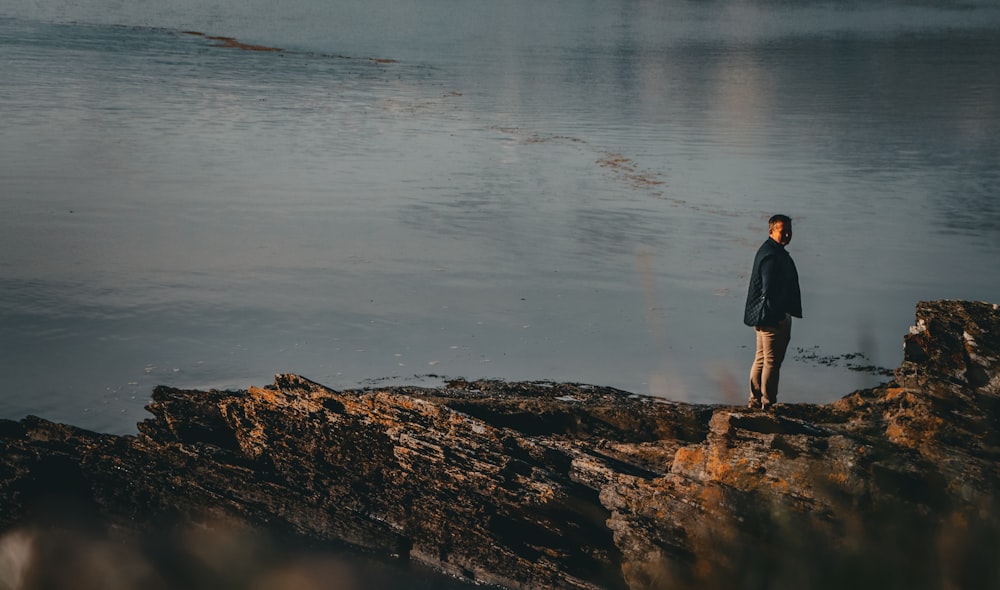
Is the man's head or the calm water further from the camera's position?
the calm water

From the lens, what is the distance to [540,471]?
7.19 m

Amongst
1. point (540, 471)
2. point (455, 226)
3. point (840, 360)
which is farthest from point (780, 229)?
point (455, 226)

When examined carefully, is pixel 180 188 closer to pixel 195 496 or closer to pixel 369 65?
pixel 195 496

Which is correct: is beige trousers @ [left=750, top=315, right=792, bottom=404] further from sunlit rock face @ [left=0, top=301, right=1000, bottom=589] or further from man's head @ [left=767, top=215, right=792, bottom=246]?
sunlit rock face @ [left=0, top=301, right=1000, bottom=589]

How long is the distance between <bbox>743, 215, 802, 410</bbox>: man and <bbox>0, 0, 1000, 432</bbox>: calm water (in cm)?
148

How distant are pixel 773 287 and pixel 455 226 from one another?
9723mm

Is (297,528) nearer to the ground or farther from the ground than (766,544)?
nearer to the ground

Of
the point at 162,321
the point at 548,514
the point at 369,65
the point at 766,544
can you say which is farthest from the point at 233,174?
the point at 369,65

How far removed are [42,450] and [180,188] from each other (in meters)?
12.7

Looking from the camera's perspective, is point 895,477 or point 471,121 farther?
point 471,121

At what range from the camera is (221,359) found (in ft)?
36.0

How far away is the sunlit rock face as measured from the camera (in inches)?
238

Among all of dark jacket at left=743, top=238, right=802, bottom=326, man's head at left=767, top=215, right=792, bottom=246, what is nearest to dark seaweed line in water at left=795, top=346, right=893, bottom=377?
dark jacket at left=743, top=238, right=802, bottom=326

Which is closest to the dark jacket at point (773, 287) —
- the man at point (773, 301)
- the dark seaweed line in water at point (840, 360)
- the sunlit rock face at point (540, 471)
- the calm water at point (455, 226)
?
the man at point (773, 301)
